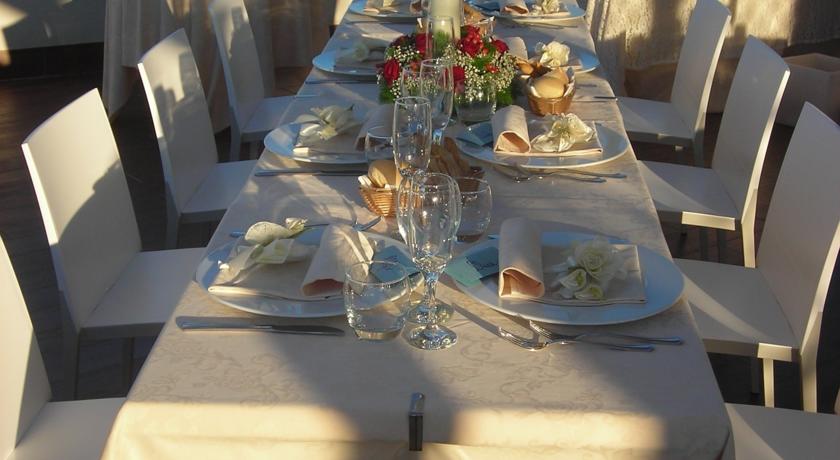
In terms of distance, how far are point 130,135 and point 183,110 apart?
2223 millimetres

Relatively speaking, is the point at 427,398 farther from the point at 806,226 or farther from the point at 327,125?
the point at 806,226

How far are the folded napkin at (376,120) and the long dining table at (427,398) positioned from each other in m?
0.68

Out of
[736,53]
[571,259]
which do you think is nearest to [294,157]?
[571,259]

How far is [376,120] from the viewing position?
203cm

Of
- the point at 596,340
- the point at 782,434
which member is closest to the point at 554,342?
the point at 596,340

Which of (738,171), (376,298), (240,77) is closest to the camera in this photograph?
(376,298)

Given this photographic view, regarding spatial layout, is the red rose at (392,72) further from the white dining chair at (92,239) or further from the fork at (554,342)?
the fork at (554,342)

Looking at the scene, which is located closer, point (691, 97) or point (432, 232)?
point (432, 232)

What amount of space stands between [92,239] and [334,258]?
2.84 feet

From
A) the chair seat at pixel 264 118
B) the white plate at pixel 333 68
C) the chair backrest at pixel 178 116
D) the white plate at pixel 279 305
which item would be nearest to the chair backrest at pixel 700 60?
the white plate at pixel 333 68

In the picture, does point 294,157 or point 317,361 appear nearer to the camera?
point 317,361

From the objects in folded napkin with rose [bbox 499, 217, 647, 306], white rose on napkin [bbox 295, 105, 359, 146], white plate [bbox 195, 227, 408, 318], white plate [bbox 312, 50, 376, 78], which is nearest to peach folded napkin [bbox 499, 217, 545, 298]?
folded napkin with rose [bbox 499, 217, 647, 306]

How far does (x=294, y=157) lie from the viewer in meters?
1.99

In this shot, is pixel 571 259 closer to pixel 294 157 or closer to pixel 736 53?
pixel 294 157
